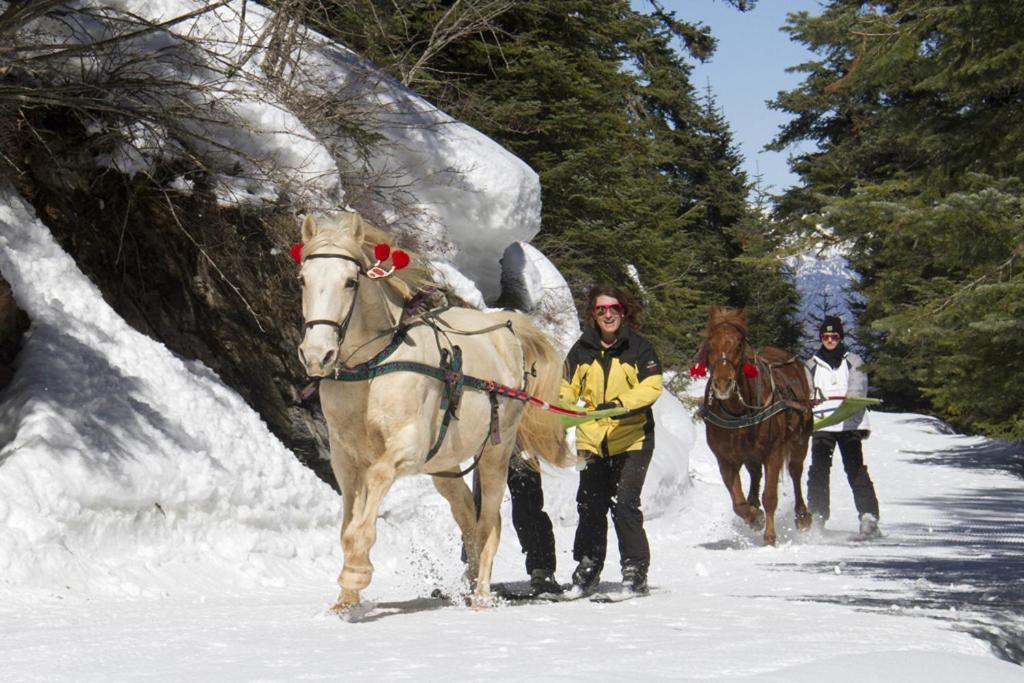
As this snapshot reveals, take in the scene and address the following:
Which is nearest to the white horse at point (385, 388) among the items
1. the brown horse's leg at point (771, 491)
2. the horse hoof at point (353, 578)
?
the horse hoof at point (353, 578)

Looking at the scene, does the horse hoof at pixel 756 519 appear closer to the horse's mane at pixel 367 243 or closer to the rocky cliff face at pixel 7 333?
the horse's mane at pixel 367 243

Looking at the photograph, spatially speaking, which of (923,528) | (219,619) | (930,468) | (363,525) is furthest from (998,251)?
(930,468)

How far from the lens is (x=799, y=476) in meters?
14.7

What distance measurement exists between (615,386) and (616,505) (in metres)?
0.81

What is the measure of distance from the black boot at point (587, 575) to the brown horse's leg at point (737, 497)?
428cm

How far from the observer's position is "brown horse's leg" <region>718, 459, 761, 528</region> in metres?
12.9

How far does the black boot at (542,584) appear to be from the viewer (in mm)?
8836

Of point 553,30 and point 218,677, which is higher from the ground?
point 553,30

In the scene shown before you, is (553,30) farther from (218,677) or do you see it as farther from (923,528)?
(218,677)

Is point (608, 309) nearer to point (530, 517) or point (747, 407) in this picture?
point (530, 517)

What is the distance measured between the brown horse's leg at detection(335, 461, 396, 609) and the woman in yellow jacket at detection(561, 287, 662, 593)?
7.61 ft

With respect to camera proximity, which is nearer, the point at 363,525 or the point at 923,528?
the point at 363,525

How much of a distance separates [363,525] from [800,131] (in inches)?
1346

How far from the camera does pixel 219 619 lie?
6.86 metres
